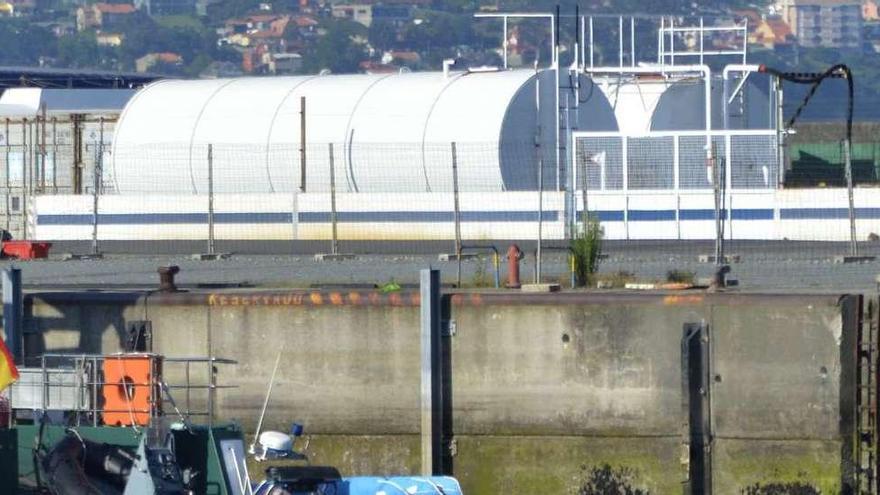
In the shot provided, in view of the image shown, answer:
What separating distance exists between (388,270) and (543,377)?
787 centimetres

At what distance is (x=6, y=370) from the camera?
55.6ft

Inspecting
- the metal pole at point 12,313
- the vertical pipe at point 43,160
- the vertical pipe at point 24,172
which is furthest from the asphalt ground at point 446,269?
the vertical pipe at point 43,160

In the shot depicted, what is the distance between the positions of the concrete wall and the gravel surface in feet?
8.19

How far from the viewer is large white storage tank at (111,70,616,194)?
125 ft

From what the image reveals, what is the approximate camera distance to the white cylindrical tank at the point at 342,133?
3803 centimetres

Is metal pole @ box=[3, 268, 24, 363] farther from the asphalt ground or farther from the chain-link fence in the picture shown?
the chain-link fence

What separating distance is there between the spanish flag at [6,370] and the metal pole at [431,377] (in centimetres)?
354

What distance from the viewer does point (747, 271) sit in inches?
946

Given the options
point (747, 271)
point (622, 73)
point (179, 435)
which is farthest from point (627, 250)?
point (179, 435)

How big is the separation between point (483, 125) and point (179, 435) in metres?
22.5

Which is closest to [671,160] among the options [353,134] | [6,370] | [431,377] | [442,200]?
[442,200]

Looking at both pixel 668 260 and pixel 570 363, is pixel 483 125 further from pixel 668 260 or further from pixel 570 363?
pixel 570 363

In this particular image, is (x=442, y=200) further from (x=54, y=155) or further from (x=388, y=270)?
(x=54, y=155)

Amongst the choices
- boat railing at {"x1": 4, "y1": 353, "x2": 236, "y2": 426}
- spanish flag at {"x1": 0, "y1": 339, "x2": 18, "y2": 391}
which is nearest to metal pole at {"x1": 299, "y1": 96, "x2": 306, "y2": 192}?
boat railing at {"x1": 4, "y1": 353, "x2": 236, "y2": 426}
